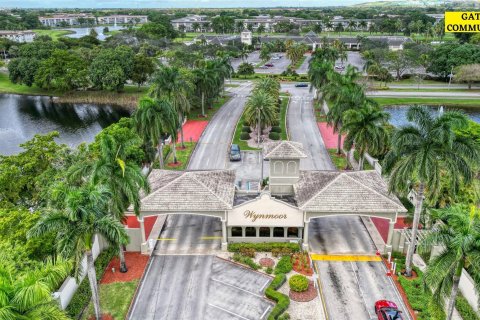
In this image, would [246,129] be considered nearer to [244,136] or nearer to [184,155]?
[244,136]

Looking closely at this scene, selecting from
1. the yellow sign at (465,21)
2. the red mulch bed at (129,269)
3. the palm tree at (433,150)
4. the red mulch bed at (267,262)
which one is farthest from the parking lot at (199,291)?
the yellow sign at (465,21)

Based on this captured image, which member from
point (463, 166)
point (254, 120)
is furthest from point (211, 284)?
point (254, 120)

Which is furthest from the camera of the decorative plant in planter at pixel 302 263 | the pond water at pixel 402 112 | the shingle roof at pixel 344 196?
the pond water at pixel 402 112

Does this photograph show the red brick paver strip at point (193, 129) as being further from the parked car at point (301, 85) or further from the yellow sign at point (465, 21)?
the yellow sign at point (465, 21)

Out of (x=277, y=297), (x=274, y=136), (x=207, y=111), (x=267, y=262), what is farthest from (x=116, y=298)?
(x=207, y=111)

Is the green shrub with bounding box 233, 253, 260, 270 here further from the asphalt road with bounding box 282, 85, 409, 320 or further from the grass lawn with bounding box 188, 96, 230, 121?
the grass lawn with bounding box 188, 96, 230, 121

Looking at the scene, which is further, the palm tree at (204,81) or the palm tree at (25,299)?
the palm tree at (204,81)
